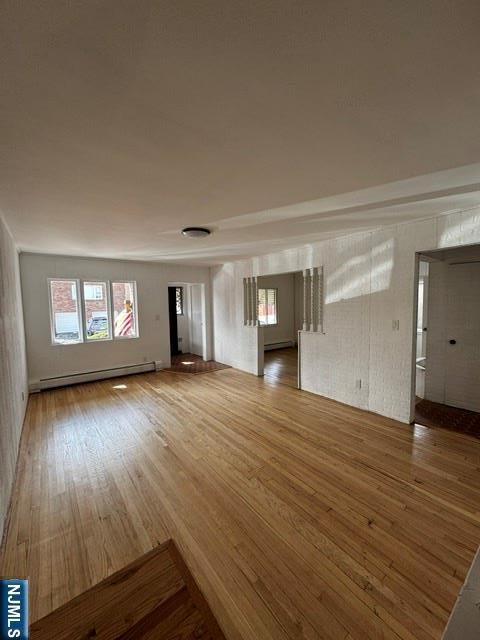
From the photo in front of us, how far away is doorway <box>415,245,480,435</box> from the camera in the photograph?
3514 millimetres

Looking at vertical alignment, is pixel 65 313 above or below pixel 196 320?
above

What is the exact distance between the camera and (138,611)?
1233 mm

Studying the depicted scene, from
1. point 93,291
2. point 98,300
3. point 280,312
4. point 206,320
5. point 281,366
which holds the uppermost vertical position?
point 93,291

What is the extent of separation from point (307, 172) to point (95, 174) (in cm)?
149

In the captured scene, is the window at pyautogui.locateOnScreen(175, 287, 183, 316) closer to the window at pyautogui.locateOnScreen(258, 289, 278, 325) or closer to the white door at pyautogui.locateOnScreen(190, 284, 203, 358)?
the white door at pyautogui.locateOnScreen(190, 284, 203, 358)

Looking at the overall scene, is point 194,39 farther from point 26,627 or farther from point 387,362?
point 387,362

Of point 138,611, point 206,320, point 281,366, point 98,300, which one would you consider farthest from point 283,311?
point 138,611

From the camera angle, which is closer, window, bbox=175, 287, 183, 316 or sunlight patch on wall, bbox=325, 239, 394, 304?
sunlight patch on wall, bbox=325, 239, 394, 304

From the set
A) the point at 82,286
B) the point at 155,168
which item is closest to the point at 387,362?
the point at 155,168

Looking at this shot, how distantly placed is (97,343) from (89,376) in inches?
26.8

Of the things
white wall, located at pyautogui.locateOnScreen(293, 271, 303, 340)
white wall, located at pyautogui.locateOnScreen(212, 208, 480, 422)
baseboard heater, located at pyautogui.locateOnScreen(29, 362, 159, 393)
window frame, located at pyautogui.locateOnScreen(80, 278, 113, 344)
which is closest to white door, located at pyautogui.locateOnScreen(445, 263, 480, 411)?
white wall, located at pyautogui.locateOnScreen(212, 208, 480, 422)

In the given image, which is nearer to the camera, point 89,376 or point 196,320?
point 89,376

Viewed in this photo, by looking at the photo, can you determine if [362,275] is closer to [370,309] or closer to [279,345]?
[370,309]

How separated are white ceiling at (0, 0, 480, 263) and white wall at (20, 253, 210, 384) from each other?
294 cm
